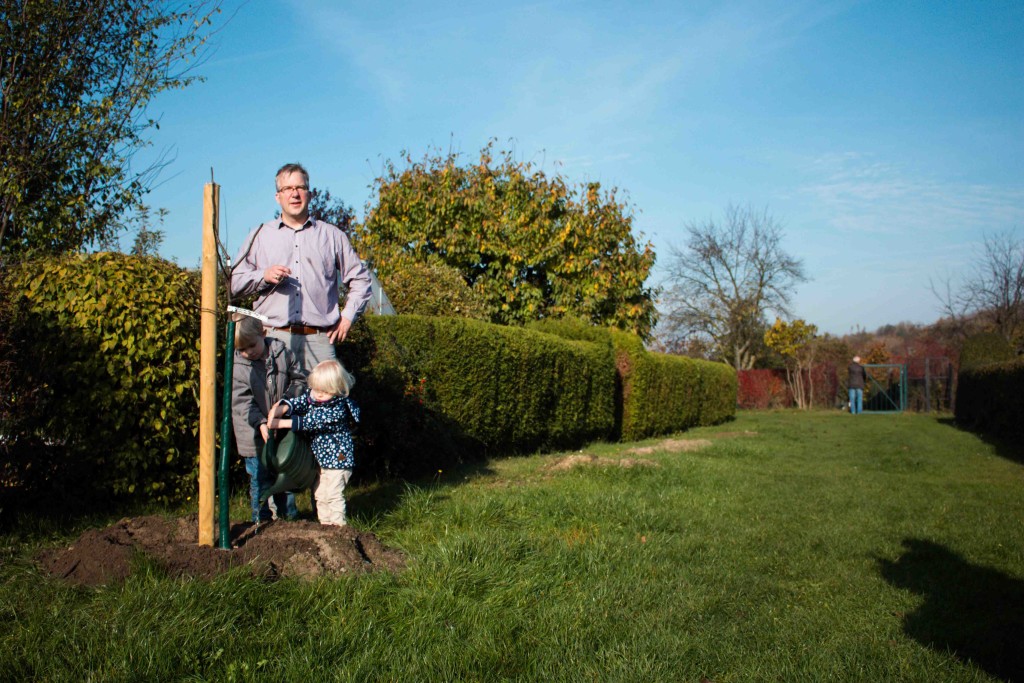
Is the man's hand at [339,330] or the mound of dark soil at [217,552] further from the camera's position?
the man's hand at [339,330]

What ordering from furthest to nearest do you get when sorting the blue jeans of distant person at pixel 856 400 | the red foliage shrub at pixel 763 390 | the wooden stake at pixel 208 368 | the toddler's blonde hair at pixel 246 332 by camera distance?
the red foliage shrub at pixel 763 390
the blue jeans of distant person at pixel 856 400
the toddler's blonde hair at pixel 246 332
the wooden stake at pixel 208 368

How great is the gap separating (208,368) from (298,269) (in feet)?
3.68

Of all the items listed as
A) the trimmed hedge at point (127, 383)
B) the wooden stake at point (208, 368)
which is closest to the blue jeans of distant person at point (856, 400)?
the trimmed hedge at point (127, 383)

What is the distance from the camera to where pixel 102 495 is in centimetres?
512

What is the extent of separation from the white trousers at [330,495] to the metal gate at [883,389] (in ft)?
99.8

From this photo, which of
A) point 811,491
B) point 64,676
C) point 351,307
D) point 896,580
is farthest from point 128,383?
point 811,491

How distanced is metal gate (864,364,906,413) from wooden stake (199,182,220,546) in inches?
1234

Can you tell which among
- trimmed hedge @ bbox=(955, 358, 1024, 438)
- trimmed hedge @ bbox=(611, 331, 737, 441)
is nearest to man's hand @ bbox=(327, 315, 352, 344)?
trimmed hedge @ bbox=(611, 331, 737, 441)

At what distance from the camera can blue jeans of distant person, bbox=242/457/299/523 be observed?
14.3 ft

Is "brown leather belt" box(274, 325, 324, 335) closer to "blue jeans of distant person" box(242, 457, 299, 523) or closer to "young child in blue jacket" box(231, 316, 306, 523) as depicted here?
"young child in blue jacket" box(231, 316, 306, 523)

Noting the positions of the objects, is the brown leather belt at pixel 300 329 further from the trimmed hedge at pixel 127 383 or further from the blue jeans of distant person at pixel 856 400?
the blue jeans of distant person at pixel 856 400

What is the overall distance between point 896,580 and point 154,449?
506 centimetres

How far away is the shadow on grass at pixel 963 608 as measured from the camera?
3443mm

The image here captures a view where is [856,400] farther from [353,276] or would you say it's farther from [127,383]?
[127,383]
